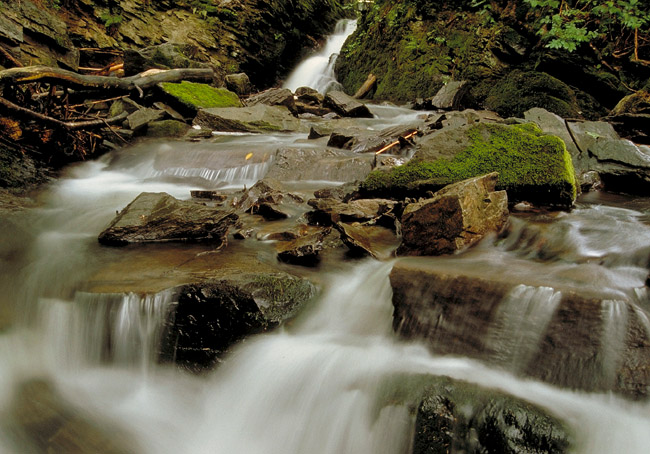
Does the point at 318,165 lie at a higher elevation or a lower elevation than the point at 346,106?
lower

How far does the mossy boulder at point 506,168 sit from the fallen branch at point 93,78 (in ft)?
15.7

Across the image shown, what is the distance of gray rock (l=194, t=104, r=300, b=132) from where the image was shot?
8.92 meters

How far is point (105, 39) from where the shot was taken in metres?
11.5

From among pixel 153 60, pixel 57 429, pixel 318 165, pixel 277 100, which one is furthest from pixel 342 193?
pixel 153 60

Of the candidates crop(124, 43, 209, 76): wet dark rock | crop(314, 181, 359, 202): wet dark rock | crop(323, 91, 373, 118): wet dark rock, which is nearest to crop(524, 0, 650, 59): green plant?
crop(323, 91, 373, 118): wet dark rock

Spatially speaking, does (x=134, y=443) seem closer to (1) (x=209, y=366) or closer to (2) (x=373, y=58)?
(1) (x=209, y=366)

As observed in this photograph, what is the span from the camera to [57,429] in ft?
7.63

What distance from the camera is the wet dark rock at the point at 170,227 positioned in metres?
3.80

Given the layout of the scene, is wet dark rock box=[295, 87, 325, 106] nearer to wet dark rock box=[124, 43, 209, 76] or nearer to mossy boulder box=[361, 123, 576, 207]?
wet dark rock box=[124, 43, 209, 76]

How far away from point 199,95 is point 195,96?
15cm

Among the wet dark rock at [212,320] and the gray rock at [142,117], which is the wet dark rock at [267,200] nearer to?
the wet dark rock at [212,320]

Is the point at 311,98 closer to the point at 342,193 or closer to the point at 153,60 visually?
the point at 153,60

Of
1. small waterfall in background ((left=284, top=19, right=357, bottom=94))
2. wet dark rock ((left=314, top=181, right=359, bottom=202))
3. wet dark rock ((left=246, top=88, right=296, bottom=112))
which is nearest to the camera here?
wet dark rock ((left=314, top=181, right=359, bottom=202))

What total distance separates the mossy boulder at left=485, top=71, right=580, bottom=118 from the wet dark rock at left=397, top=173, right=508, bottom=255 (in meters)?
7.06
